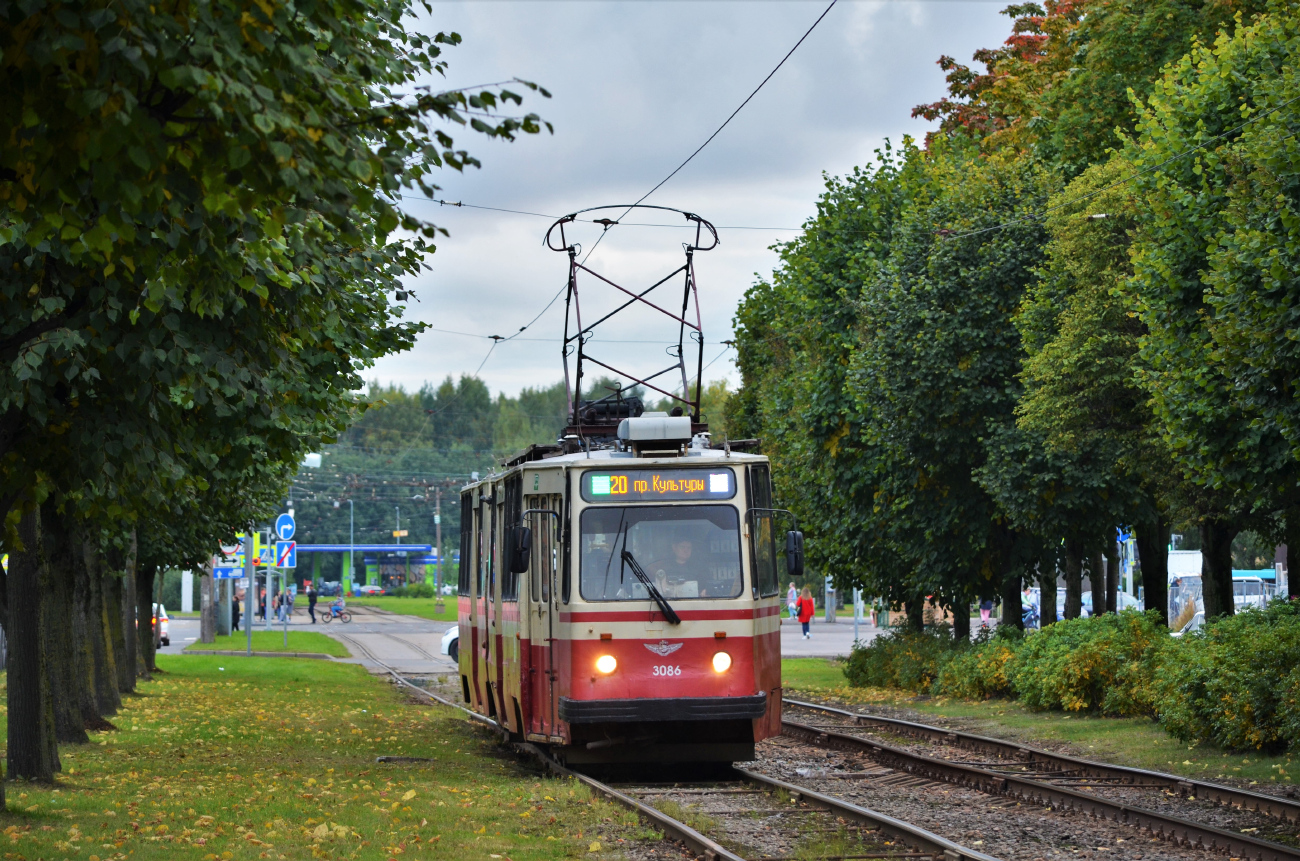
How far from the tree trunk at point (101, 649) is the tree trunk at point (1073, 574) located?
1594cm

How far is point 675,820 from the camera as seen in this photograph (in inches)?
463

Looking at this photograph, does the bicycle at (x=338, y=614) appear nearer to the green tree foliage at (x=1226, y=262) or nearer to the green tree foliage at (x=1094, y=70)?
the green tree foliage at (x=1094, y=70)

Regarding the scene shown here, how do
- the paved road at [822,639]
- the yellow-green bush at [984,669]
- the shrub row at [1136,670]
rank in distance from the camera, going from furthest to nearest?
the paved road at [822,639] → the yellow-green bush at [984,669] → the shrub row at [1136,670]

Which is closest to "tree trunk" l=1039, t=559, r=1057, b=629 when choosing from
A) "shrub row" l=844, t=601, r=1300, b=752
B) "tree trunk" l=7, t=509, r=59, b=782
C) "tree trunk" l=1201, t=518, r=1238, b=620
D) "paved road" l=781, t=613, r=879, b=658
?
"shrub row" l=844, t=601, r=1300, b=752

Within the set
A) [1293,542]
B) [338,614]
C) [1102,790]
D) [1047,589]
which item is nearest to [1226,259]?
[1102,790]

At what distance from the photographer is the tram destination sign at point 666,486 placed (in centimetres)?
1465

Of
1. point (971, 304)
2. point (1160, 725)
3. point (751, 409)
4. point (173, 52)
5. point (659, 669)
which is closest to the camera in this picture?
point (173, 52)

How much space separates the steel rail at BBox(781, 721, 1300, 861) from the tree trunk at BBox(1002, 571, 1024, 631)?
12.6 metres

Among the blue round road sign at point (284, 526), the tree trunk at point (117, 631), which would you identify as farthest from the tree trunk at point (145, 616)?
the blue round road sign at point (284, 526)

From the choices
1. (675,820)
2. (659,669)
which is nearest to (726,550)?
(659,669)

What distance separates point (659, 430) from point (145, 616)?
24.7 metres

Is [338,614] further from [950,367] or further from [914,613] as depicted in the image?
[950,367]

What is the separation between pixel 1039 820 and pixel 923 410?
1699 centimetres

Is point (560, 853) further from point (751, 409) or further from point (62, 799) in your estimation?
point (751, 409)
